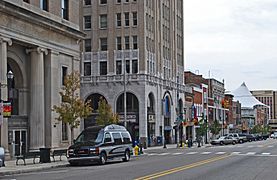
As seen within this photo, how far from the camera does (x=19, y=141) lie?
44.9m

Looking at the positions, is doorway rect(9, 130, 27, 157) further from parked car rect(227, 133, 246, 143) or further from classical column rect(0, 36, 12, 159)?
parked car rect(227, 133, 246, 143)

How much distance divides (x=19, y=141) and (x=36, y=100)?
356cm

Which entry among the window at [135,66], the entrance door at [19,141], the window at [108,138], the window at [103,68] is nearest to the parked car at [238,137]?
Answer: the window at [135,66]

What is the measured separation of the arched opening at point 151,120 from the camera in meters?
77.1

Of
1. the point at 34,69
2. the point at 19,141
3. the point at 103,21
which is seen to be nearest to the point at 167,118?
the point at 103,21

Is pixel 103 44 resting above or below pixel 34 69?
above

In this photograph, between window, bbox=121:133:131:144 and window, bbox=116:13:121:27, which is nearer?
window, bbox=121:133:131:144

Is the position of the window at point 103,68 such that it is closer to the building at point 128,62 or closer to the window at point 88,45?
the building at point 128,62

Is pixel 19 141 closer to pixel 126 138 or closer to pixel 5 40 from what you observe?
pixel 5 40

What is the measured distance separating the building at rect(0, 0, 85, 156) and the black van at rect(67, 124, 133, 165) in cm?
901

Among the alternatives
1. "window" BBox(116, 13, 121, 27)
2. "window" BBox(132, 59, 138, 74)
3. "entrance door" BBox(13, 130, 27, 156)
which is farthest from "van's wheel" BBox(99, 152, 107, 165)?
"window" BBox(116, 13, 121, 27)

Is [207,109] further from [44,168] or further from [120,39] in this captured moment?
[44,168]

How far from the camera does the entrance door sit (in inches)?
1746

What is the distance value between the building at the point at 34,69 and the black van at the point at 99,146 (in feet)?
29.6
